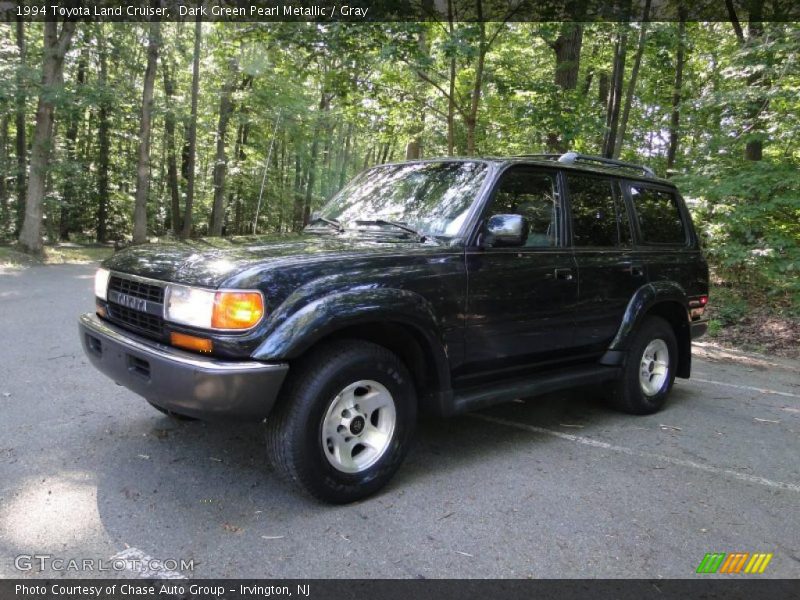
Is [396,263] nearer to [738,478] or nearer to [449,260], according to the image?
[449,260]

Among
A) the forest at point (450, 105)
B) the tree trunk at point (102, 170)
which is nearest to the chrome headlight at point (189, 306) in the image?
the forest at point (450, 105)

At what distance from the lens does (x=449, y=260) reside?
3.49 metres

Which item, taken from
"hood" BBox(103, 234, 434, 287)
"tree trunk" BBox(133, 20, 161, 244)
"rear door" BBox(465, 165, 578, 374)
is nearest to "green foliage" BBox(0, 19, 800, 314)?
"tree trunk" BBox(133, 20, 161, 244)

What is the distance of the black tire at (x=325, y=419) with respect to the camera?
2.89 metres

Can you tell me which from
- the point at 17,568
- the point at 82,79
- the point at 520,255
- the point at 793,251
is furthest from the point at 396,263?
the point at 82,79

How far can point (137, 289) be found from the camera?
126 inches

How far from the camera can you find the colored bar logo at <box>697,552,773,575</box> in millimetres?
2691

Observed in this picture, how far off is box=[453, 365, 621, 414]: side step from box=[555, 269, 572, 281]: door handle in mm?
691

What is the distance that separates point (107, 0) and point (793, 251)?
16.1 m

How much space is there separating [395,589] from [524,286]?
6.95ft

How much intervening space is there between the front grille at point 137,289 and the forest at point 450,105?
4.64 m

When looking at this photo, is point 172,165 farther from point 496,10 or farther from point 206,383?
point 206,383

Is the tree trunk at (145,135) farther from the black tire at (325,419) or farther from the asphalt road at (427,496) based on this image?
the black tire at (325,419)

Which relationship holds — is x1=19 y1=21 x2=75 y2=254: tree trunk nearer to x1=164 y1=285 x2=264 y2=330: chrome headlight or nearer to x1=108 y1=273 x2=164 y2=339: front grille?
x1=108 y1=273 x2=164 y2=339: front grille
